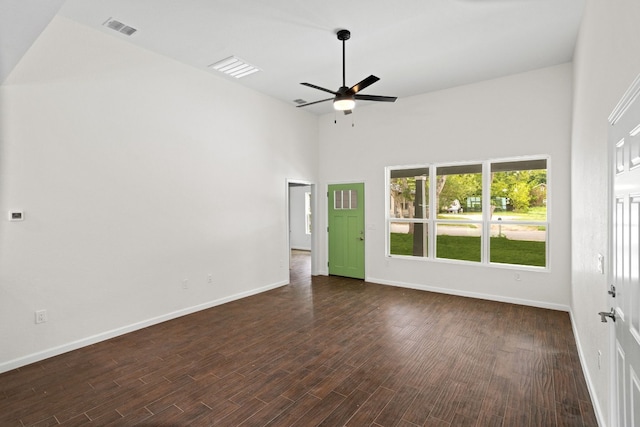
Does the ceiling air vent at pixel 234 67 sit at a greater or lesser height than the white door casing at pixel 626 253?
greater

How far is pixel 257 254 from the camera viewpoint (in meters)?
5.91

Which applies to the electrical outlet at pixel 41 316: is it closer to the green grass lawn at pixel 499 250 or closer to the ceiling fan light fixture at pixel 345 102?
the ceiling fan light fixture at pixel 345 102

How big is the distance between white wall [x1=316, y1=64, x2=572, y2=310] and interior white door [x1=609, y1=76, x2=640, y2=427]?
3.48 meters

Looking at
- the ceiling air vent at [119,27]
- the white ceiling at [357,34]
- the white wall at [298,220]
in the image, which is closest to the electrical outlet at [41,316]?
the white ceiling at [357,34]

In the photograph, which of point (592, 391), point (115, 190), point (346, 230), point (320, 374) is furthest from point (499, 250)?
point (115, 190)

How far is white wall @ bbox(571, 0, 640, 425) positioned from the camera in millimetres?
1676

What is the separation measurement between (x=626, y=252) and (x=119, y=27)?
4.95 m

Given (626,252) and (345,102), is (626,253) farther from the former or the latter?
(345,102)

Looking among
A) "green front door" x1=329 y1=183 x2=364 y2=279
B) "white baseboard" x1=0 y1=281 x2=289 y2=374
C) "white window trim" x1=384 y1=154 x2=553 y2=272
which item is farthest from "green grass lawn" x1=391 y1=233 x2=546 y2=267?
"white baseboard" x1=0 y1=281 x2=289 y2=374

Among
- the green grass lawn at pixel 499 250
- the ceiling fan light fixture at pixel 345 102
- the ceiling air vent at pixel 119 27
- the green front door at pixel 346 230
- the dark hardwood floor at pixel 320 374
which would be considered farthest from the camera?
the green grass lawn at pixel 499 250

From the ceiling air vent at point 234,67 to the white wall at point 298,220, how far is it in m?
6.35

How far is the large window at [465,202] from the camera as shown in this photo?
516 centimetres

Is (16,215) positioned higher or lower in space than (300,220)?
higher

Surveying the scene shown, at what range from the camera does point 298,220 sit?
37.8ft
